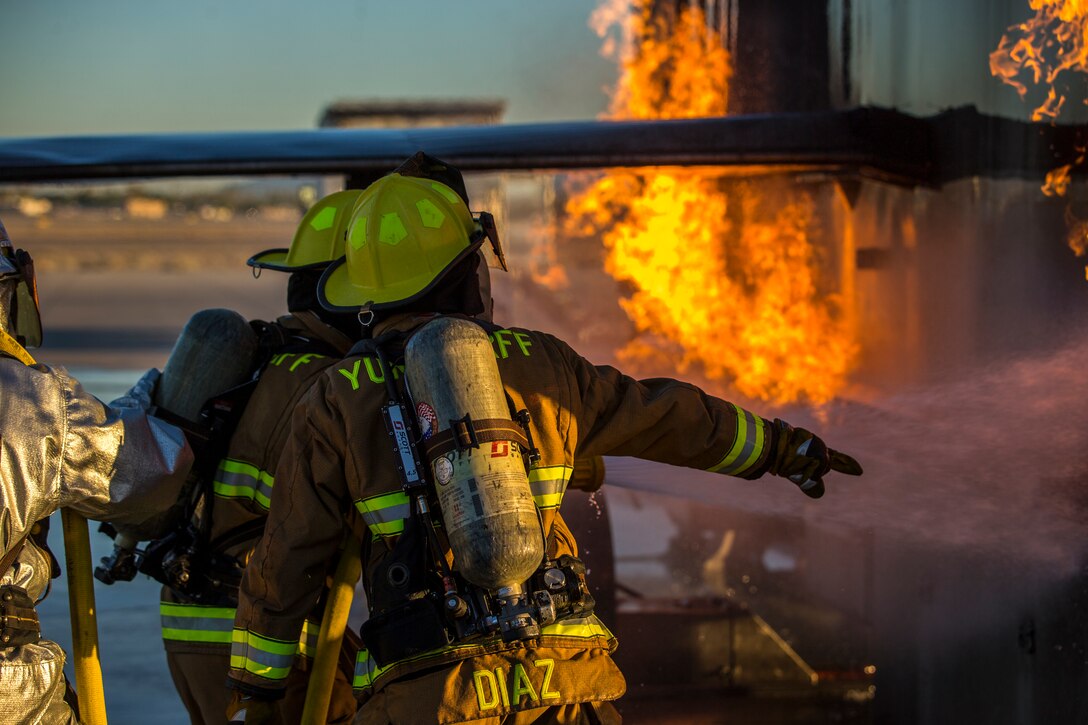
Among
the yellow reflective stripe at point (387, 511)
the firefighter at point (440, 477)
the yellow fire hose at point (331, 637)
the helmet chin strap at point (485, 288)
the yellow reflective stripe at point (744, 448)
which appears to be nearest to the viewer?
the firefighter at point (440, 477)

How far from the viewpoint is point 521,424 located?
2.50m

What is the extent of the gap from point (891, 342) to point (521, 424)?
3.14 m

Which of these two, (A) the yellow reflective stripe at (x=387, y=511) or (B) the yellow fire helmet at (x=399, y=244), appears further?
(B) the yellow fire helmet at (x=399, y=244)

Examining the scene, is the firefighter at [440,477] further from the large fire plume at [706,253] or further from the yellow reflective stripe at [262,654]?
the large fire plume at [706,253]

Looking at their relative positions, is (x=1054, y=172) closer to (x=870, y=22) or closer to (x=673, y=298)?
(x=870, y=22)

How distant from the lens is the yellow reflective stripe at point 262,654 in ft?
8.58

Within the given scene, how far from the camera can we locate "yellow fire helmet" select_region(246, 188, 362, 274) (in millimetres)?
3625

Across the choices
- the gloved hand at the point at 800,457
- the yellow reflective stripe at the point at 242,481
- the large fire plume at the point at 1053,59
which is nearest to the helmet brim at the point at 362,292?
the yellow reflective stripe at the point at 242,481

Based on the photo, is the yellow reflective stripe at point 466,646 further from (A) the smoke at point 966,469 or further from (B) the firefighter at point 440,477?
(A) the smoke at point 966,469

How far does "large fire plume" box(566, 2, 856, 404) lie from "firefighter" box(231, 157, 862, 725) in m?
3.07

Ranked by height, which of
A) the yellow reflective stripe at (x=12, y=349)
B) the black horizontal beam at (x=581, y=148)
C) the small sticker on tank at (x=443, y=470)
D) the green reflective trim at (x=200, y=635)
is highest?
the black horizontal beam at (x=581, y=148)

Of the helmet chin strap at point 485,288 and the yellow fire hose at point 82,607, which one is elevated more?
the helmet chin strap at point 485,288

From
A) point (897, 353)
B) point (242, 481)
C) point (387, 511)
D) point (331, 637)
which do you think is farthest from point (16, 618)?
point (897, 353)

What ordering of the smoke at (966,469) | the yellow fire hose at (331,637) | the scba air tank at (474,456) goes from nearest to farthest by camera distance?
the scba air tank at (474,456), the yellow fire hose at (331,637), the smoke at (966,469)
